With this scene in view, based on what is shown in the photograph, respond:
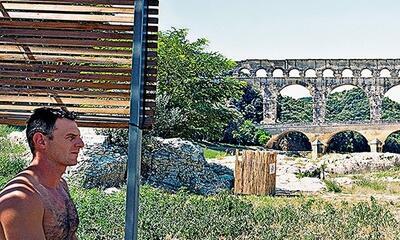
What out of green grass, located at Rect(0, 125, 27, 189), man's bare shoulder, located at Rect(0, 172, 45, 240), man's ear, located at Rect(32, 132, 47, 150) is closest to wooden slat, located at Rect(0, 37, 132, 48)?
man's ear, located at Rect(32, 132, 47, 150)

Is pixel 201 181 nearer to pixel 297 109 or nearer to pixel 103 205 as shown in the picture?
pixel 103 205

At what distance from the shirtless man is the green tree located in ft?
51.8

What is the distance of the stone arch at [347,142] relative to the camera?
143 feet

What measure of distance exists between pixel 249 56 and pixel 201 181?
121ft

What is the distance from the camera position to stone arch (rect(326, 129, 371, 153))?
143 ft

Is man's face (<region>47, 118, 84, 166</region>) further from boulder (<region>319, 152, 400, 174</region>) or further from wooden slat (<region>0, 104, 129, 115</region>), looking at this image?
boulder (<region>319, 152, 400, 174</region>)

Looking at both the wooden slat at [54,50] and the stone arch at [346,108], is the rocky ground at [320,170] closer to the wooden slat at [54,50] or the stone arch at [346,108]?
the wooden slat at [54,50]

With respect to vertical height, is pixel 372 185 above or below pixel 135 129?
below

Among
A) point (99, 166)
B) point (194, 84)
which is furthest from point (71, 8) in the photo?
point (194, 84)

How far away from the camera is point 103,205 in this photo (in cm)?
711

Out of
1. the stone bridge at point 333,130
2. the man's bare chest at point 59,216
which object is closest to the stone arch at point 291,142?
the stone bridge at point 333,130

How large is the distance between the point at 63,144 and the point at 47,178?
11cm

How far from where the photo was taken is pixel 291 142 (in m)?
46.0

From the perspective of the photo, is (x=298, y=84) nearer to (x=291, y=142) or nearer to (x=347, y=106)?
(x=291, y=142)
